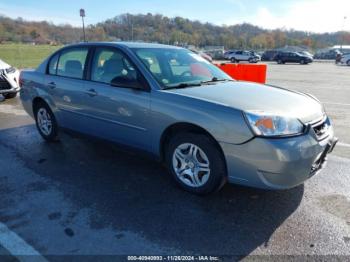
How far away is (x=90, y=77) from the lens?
4398 mm

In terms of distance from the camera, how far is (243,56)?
136 ft

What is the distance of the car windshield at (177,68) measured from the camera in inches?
151

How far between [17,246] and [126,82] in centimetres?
201

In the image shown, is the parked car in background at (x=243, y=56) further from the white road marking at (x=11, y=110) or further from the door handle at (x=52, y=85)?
the door handle at (x=52, y=85)

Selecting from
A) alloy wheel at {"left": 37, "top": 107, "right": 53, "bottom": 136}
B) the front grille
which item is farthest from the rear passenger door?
the front grille

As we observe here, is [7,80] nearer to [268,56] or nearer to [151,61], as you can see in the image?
[151,61]

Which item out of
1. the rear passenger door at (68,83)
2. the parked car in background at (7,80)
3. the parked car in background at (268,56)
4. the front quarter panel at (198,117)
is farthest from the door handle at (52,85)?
the parked car in background at (268,56)

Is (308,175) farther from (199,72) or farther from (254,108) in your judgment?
(199,72)

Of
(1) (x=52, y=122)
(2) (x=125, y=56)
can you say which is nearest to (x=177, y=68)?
(2) (x=125, y=56)

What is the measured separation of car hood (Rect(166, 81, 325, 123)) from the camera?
312 centimetres

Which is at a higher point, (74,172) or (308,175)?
(308,175)

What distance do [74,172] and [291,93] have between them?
2.92 metres

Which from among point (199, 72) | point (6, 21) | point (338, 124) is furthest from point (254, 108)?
point (6, 21)

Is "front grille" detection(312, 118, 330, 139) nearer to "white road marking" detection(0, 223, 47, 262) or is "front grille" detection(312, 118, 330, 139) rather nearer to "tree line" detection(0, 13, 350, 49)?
"white road marking" detection(0, 223, 47, 262)
